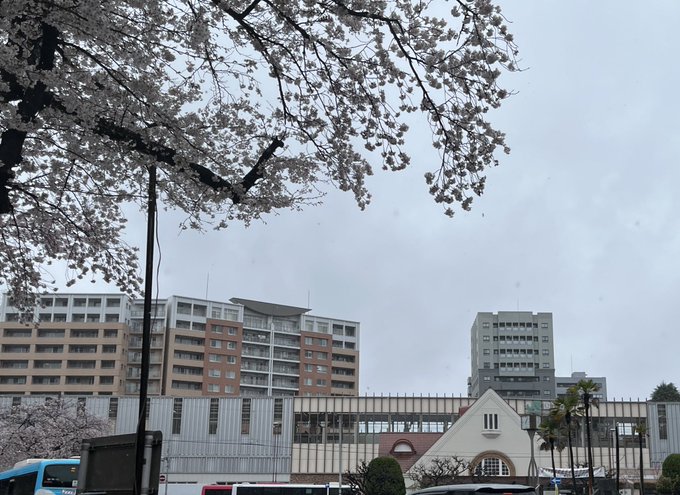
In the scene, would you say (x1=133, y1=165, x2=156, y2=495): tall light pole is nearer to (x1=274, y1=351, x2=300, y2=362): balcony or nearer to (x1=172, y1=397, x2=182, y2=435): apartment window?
(x1=172, y1=397, x2=182, y2=435): apartment window

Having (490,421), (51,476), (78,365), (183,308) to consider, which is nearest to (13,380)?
(78,365)

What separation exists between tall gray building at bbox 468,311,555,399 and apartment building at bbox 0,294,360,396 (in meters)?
34.9

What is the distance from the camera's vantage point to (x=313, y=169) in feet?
37.1

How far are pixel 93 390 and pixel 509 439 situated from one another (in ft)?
199

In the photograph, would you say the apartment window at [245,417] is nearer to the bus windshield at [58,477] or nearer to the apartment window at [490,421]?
the apartment window at [490,421]

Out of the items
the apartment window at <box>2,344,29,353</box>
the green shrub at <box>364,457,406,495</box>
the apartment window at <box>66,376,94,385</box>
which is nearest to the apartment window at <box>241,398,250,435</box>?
the green shrub at <box>364,457,406,495</box>

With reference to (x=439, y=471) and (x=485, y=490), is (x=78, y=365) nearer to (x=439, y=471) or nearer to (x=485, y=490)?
(x=439, y=471)

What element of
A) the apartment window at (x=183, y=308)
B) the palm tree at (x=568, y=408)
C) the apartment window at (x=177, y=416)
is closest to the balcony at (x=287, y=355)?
the apartment window at (x=183, y=308)

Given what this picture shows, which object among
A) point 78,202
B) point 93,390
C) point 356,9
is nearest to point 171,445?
point 93,390

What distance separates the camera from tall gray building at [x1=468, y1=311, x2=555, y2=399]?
139750mm

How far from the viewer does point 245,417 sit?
6981 cm

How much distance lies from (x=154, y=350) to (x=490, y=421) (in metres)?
56.7

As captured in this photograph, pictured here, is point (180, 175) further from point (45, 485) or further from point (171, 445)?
point (171, 445)

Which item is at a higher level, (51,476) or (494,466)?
(51,476)
